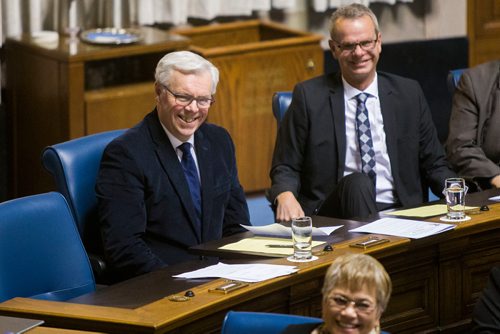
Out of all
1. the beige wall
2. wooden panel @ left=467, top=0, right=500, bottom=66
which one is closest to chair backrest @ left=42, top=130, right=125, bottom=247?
the beige wall

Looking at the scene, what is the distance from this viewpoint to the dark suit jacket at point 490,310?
134 inches

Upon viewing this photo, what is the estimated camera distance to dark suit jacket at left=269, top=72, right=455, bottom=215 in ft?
16.1

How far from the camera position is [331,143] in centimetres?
492

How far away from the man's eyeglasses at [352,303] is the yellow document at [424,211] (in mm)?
1512

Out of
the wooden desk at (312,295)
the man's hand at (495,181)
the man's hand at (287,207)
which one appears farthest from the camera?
the man's hand at (495,181)

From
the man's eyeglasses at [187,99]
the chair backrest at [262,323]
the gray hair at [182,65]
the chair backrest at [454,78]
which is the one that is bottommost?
the chair backrest at [262,323]

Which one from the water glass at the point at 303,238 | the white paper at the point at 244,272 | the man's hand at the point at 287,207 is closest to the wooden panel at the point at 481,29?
the man's hand at the point at 287,207

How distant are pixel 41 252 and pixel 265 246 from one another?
28.5 inches

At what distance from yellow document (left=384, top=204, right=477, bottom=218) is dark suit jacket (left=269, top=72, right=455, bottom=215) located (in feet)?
1.48

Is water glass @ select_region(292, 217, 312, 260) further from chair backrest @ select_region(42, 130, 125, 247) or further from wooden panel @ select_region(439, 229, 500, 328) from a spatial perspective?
chair backrest @ select_region(42, 130, 125, 247)

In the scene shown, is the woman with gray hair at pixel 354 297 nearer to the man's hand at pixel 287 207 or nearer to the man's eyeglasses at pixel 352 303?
the man's eyeglasses at pixel 352 303

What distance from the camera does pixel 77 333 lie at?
3082 millimetres

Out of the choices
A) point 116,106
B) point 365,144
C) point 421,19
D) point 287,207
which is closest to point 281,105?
point 365,144

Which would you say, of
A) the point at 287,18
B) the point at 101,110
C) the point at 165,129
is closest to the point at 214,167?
the point at 165,129
